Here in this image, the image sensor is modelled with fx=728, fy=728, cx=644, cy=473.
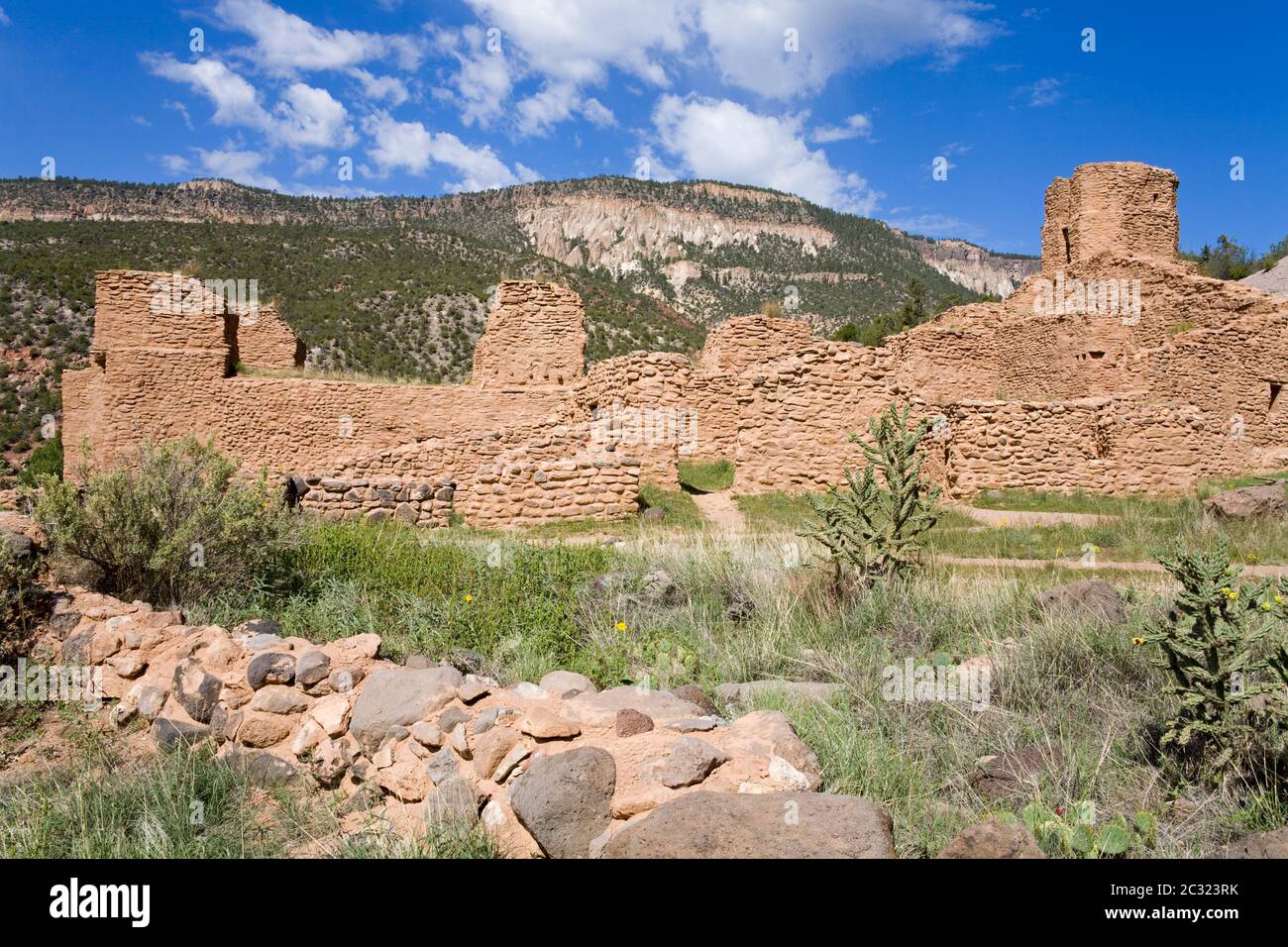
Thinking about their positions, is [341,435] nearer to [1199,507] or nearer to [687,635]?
[687,635]

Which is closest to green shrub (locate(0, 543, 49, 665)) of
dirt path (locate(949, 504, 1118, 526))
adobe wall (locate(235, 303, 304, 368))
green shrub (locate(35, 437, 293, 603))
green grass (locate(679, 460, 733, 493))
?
green shrub (locate(35, 437, 293, 603))

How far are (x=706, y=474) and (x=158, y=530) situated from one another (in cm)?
1072

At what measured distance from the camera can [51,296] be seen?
36.5 metres

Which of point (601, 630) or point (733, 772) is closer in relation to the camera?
point (733, 772)

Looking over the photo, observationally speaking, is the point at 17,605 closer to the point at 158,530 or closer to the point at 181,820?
the point at 158,530

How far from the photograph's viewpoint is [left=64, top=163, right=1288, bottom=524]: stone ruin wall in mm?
12180

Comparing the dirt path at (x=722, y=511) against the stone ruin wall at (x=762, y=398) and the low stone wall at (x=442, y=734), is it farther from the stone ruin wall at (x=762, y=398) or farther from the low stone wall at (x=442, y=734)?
the low stone wall at (x=442, y=734)

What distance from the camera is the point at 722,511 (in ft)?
38.3

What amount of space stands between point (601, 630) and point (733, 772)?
7.34 feet

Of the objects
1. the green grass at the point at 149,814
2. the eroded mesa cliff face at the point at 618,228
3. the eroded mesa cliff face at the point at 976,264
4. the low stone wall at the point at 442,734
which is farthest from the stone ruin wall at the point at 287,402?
the eroded mesa cliff face at the point at 976,264

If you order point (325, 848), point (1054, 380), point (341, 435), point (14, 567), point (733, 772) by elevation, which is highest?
point (1054, 380)

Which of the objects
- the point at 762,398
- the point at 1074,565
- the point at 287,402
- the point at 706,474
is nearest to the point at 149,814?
the point at 1074,565
